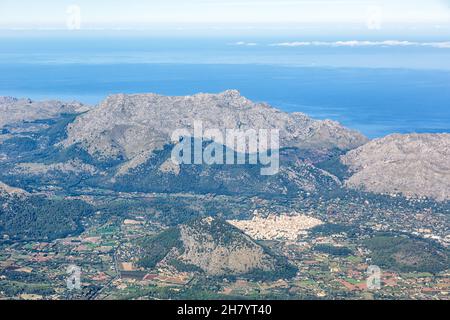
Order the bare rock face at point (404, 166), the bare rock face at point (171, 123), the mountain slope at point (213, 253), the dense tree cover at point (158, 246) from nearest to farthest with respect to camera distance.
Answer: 1. the mountain slope at point (213, 253)
2. the dense tree cover at point (158, 246)
3. the bare rock face at point (404, 166)
4. the bare rock face at point (171, 123)

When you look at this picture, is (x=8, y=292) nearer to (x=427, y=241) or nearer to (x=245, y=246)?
(x=245, y=246)

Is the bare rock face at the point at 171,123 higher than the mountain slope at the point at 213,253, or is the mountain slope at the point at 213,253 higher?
the bare rock face at the point at 171,123

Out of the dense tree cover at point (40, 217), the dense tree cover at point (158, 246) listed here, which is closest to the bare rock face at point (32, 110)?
the dense tree cover at point (40, 217)

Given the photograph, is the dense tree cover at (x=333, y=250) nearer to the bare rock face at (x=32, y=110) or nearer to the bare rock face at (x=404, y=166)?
the bare rock face at (x=404, y=166)

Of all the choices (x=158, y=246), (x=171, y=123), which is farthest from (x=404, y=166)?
(x=171, y=123)

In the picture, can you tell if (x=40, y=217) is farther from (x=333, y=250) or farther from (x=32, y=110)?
(x=32, y=110)

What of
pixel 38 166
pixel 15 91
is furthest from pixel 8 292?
pixel 15 91

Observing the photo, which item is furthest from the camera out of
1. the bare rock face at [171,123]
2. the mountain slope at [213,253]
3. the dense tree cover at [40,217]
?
the bare rock face at [171,123]
